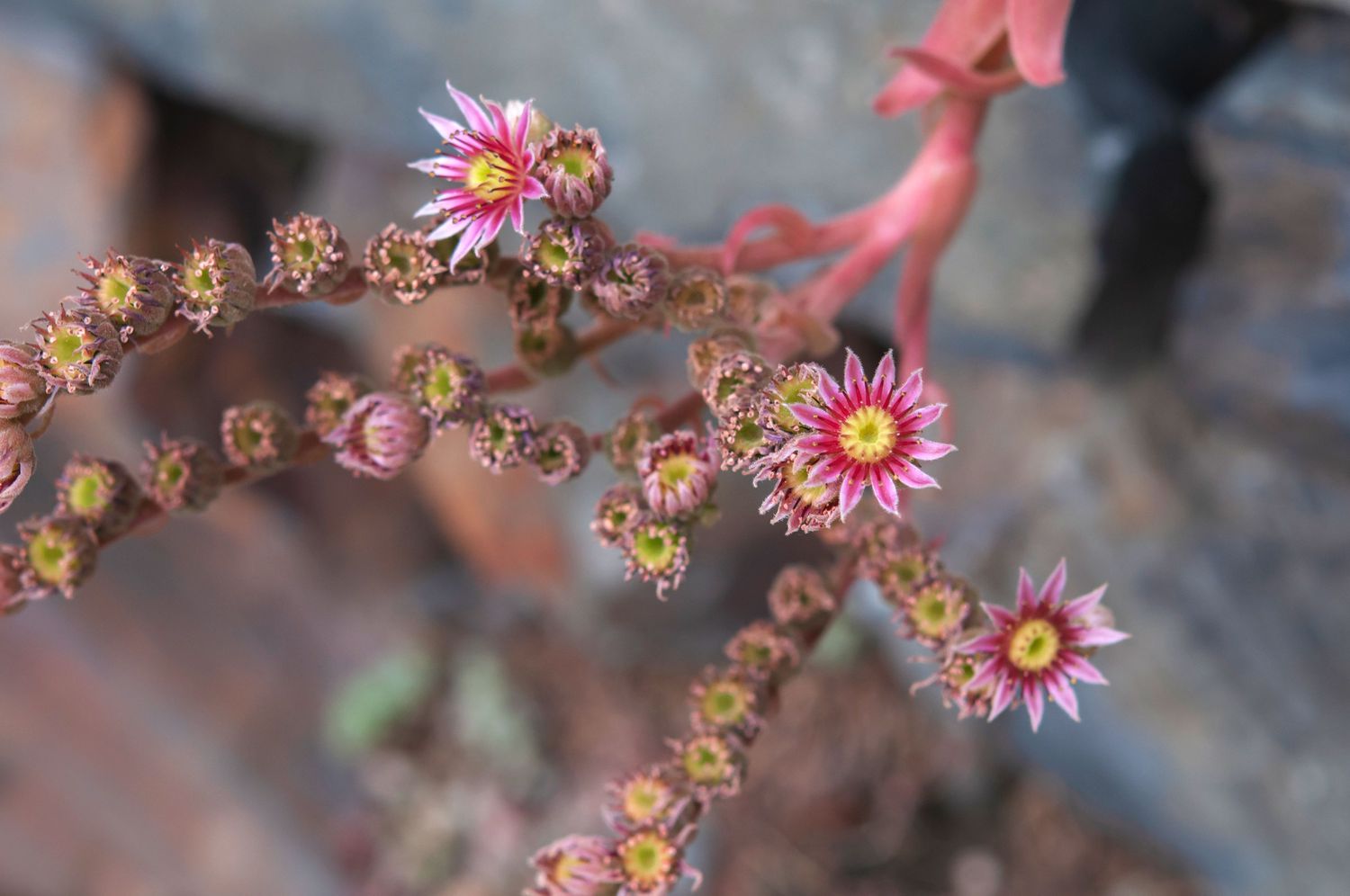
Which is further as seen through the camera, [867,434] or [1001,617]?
[1001,617]

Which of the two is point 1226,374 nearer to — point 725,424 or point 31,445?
point 725,424

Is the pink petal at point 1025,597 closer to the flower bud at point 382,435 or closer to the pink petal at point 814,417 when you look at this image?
the pink petal at point 814,417

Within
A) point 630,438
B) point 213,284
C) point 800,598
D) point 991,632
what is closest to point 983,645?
point 991,632

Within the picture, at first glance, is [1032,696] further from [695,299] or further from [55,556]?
[55,556]

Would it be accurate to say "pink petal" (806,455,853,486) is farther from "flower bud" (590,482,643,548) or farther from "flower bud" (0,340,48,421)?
"flower bud" (0,340,48,421)

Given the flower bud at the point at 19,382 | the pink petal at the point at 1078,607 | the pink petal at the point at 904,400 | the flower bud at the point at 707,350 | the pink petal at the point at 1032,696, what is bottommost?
the flower bud at the point at 19,382

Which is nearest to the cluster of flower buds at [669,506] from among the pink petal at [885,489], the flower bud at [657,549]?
the flower bud at [657,549]

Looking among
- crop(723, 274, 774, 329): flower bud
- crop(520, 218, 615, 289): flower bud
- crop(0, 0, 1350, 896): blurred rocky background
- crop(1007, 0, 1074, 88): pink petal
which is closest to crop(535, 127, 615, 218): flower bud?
crop(520, 218, 615, 289): flower bud
